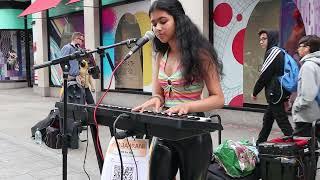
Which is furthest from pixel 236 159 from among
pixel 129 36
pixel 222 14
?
pixel 129 36

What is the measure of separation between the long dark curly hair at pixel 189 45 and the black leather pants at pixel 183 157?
1.26 ft

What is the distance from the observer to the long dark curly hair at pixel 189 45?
2676 millimetres

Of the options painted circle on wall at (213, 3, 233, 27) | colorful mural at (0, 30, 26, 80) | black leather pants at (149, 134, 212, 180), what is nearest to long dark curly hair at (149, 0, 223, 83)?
black leather pants at (149, 134, 212, 180)

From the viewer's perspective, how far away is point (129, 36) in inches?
481

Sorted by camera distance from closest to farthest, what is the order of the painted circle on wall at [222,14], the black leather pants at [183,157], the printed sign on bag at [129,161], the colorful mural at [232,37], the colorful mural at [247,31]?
the printed sign on bag at [129,161]
the black leather pants at [183,157]
the colorful mural at [247,31]
the colorful mural at [232,37]
the painted circle on wall at [222,14]

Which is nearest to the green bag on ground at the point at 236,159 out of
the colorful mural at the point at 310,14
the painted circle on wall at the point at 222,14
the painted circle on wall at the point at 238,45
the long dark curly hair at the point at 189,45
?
the long dark curly hair at the point at 189,45

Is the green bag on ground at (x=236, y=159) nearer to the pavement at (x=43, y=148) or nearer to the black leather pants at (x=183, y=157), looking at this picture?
the pavement at (x=43, y=148)

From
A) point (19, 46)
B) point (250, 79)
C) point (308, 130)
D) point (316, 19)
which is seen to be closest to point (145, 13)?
point (250, 79)

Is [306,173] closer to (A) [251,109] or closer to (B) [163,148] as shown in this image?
(B) [163,148]

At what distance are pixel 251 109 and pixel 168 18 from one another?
6.12 metres

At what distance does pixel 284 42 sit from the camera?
8047mm

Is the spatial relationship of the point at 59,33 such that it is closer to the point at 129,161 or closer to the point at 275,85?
the point at 275,85

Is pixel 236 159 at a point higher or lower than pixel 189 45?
lower

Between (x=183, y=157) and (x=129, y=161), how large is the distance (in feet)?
1.12
